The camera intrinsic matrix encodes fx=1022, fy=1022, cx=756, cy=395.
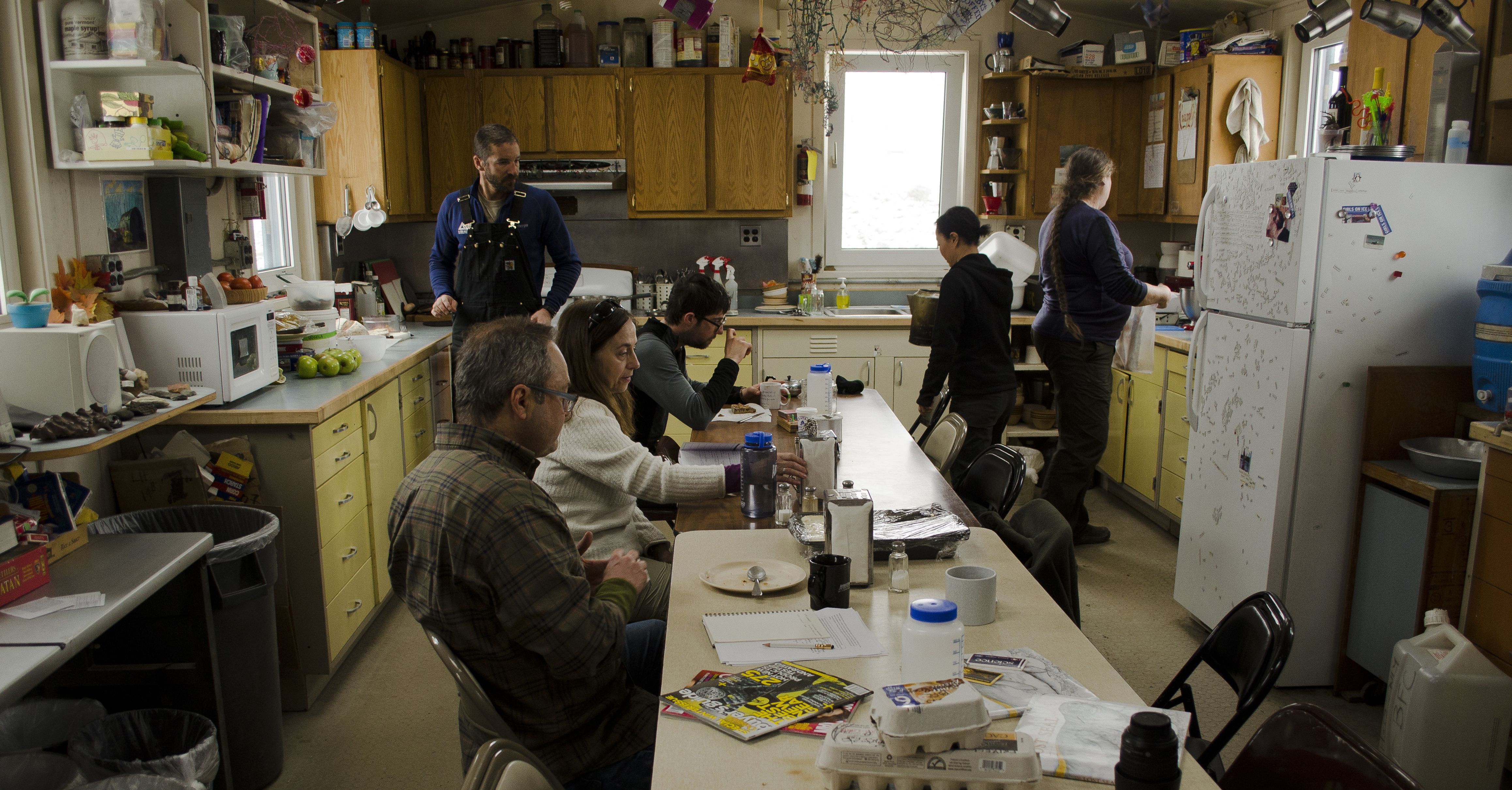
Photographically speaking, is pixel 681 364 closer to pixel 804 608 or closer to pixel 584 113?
pixel 804 608

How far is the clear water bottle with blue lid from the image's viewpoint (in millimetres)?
2479

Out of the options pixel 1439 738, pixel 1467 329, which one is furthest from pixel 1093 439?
pixel 1439 738

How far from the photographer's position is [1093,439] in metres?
4.40

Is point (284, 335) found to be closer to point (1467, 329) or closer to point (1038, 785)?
point (1038, 785)

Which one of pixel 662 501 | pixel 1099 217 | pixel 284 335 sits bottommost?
pixel 662 501

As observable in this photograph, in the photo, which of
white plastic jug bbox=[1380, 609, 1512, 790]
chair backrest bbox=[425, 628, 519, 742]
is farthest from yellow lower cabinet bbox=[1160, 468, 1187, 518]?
chair backrest bbox=[425, 628, 519, 742]

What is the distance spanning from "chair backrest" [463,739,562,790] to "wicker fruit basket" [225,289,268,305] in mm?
2684

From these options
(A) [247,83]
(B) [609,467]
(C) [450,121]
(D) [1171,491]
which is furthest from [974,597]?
(C) [450,121]

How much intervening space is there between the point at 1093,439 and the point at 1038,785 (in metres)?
3.32

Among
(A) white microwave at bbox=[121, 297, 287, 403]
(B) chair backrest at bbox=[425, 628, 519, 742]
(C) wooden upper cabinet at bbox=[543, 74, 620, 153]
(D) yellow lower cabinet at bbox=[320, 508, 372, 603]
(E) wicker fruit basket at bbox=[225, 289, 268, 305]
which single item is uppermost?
(C) wooden upper cabinet at bbox=[543, 74, 620, 153]

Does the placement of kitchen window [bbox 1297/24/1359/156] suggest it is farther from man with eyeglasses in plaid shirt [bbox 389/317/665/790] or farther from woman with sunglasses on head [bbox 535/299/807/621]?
man with eyeglasses in plaid shirt [bbox 389/317/665/790]

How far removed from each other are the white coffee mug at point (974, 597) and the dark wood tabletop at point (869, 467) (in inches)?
16.8

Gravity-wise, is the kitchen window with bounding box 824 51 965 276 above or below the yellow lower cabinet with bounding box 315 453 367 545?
above

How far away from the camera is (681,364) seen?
142 inches
